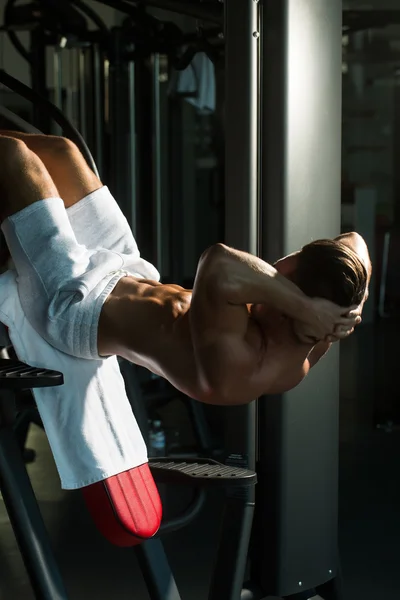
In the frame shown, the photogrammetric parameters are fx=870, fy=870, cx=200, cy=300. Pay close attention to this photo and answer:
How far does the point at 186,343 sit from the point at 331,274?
251mm

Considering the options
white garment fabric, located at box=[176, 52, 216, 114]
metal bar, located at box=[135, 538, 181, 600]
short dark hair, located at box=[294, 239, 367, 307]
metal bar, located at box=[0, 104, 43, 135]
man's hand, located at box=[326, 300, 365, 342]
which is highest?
white garment fabric, located at box=[176, 52, 216, 114]

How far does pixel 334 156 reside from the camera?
7.62ft

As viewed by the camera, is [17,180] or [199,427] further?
[199,427]

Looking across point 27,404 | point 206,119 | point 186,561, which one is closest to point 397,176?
point 206,119

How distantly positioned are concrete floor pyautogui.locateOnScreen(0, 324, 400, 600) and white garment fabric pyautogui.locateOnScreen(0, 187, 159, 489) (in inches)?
50.6

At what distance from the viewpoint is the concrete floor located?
9.12ft

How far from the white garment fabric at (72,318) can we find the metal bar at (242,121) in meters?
0.54

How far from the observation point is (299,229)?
7.33 ft

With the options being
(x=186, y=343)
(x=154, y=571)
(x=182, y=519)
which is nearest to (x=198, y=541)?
(x=182, y=519)

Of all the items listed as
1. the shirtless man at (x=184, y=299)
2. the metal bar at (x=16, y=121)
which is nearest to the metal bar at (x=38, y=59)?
the metal bar at (x=16, y=121)

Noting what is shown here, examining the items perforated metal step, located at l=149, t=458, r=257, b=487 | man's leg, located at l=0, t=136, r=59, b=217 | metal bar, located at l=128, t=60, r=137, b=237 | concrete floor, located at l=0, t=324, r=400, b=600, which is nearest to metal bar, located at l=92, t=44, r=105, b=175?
metal bar, located at l=128, t=60, r=137, b=237

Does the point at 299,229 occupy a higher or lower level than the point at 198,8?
lower

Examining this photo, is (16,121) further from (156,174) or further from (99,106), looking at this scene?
(99,106)

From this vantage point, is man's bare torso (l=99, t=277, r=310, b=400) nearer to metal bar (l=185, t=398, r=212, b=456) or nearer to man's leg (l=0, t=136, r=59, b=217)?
man's leg (l=0, t=136, r=59, b=217)
